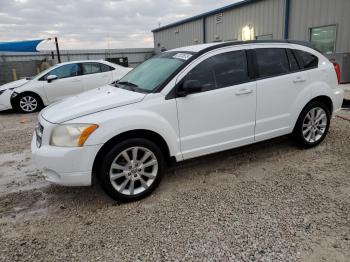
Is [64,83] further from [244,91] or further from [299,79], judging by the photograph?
[299,79]

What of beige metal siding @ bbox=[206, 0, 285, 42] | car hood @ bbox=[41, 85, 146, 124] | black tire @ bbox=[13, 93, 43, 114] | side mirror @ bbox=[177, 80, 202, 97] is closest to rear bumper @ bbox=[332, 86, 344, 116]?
side mirror @ bbox=[177, 80, 202, 97]

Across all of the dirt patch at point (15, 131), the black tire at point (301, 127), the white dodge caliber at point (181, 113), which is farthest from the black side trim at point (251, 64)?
the dirt patch at point (15, 131)

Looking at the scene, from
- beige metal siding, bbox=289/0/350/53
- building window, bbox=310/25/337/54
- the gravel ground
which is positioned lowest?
the gravel ground

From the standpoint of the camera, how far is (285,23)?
1359 centimetres

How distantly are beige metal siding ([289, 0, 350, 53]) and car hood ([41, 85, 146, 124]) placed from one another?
1073cm

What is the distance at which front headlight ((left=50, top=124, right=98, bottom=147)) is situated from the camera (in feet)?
9.80

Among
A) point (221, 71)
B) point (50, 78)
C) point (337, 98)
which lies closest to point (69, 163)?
point (221, 71)

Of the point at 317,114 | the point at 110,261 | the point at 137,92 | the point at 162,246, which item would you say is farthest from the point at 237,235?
the point at 317,114

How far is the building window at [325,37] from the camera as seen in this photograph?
458 inches

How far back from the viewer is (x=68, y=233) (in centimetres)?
284

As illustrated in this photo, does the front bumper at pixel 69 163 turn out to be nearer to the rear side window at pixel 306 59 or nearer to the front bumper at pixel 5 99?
the rear side window at pixel 306 59

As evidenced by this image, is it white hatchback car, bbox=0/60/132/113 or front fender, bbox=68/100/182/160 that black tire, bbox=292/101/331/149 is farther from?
white hatchback car, bbox=0/60/132/113

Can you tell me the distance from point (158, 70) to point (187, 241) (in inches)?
86.4

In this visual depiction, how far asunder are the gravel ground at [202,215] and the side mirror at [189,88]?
45.6 inches
